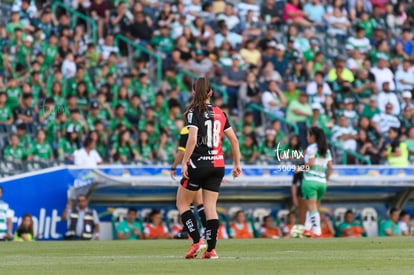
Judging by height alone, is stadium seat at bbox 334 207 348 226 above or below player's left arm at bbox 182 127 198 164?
below

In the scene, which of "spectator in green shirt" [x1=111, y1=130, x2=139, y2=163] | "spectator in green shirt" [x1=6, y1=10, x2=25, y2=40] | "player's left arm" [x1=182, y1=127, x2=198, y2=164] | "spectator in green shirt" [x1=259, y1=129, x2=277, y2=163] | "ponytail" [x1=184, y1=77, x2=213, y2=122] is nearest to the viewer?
"player's left arm" [x1=182, y1=127, x2=198, y2=164]

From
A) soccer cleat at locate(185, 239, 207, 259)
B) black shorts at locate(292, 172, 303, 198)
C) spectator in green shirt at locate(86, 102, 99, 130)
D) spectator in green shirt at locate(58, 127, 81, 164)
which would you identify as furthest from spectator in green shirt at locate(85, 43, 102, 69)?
soccer cleat at locate(185, 239, 207, 259)

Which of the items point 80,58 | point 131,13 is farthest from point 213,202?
point 131,13

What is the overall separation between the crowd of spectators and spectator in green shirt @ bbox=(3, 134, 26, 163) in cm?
3

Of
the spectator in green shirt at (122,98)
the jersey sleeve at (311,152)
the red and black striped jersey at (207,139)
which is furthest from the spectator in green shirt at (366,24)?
the red and black striped jersey at (207,139)

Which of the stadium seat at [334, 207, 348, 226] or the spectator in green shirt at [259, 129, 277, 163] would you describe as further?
the stadium seat at [334, 207, 348, 226]

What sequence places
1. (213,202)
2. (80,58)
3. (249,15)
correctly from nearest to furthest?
1. (213,202)
2. (80,58)
3. (249,15)

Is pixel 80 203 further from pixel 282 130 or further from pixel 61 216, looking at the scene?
pixel 282 130

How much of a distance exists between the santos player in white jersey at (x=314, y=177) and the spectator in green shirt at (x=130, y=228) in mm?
3407

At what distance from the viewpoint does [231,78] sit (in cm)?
2856

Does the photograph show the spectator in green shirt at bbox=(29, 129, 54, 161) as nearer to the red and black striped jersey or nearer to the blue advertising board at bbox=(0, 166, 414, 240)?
the blue advertising board at bbox=(0, 166, 414, 240)

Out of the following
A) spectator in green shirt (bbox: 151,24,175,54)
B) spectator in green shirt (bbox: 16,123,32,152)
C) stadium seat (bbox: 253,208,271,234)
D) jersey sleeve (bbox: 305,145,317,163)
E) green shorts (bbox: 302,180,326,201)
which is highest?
spectator in green shirt (bbox: 151,24,175,54)

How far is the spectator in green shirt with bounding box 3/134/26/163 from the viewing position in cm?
2392

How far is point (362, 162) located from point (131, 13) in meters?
6.00
